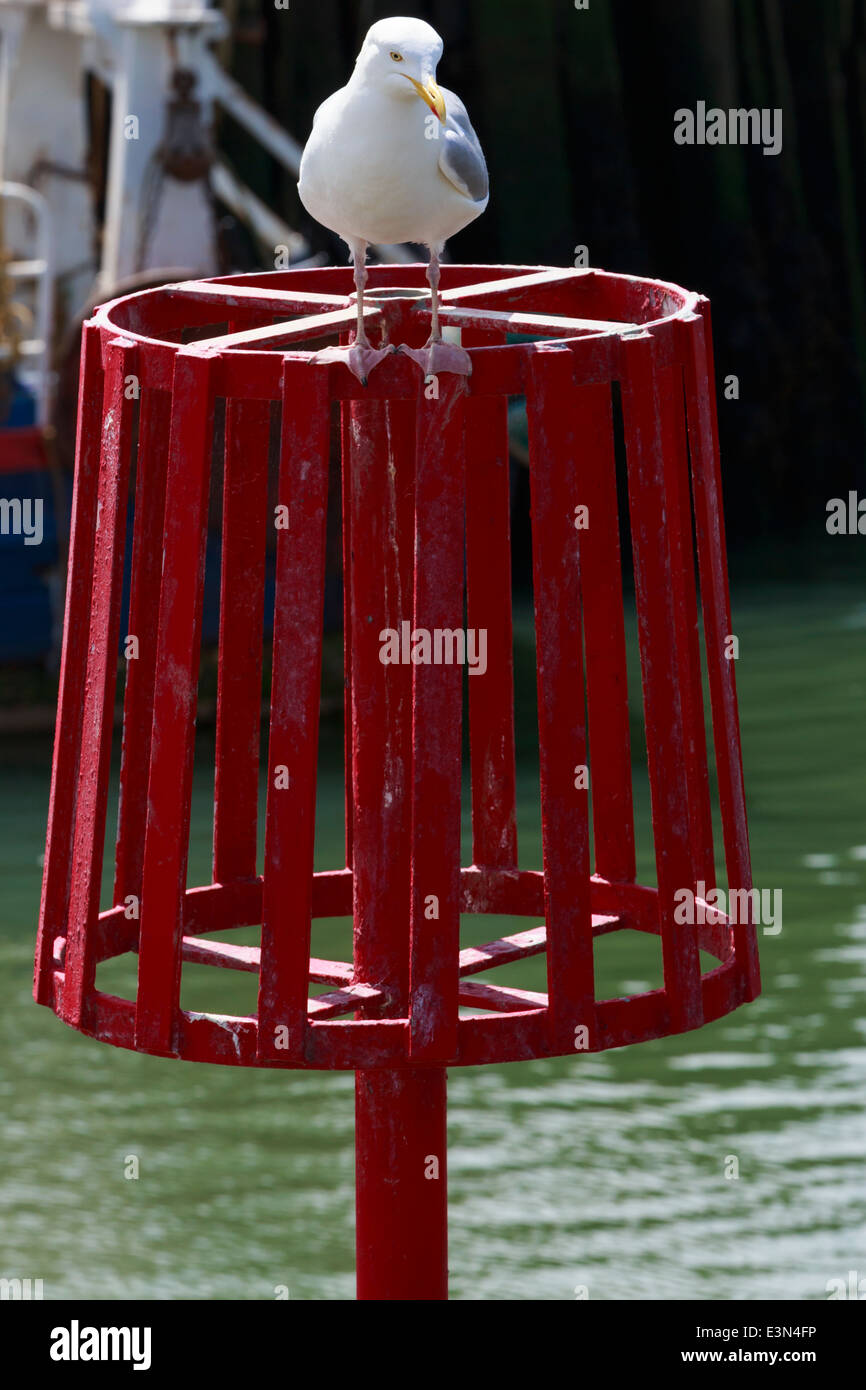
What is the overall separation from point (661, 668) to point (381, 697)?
24.8 inches

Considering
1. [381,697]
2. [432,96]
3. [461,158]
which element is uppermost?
[432,96]

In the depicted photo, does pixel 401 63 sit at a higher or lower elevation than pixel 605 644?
higher

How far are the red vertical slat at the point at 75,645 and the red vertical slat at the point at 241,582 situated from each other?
373 mm

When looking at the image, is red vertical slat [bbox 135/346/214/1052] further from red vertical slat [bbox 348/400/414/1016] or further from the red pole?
the red pole

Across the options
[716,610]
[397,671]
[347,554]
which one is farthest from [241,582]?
[716,610]

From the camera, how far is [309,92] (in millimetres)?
20484

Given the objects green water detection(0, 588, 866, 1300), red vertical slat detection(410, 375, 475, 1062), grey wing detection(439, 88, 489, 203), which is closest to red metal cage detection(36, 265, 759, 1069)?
red vertical slat detection(410, 375, 475, 1062)

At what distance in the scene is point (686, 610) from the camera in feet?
15.1

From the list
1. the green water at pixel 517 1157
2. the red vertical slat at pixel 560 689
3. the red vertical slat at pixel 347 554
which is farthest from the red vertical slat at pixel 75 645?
the green water at pixel 517 1157

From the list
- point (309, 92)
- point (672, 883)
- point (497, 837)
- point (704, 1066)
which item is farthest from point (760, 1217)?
point (309, 92)

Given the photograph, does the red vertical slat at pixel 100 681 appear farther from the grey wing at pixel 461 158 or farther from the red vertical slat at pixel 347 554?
the grey wing at pixel 461 158

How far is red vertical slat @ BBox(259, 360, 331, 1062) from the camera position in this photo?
4.27m

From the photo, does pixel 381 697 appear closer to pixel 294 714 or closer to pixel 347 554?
pixel 347 554

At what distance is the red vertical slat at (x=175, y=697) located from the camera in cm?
434
